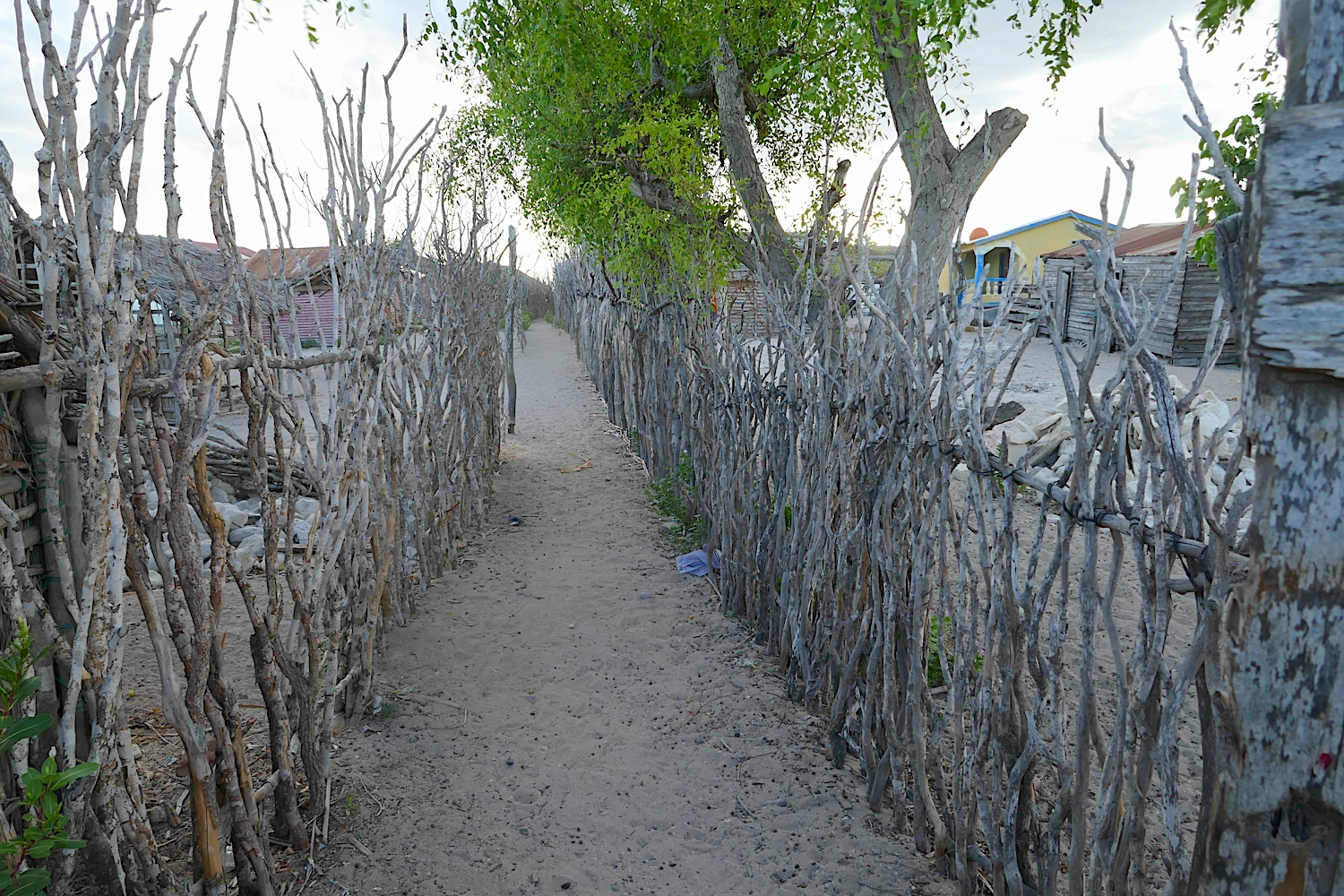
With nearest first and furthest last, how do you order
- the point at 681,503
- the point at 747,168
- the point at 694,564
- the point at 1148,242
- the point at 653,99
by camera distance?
the point at 694,564 < the point at 747,168 < the point at 681,503 < the point at 653,99 < the point at 1148,242

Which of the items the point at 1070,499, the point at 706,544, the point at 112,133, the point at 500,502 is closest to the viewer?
the point at 112,133

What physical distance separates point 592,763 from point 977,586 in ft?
4.76

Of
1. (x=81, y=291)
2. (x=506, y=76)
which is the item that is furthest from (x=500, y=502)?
(x=81, y=291)

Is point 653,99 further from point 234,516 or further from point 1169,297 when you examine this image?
point 1169,297

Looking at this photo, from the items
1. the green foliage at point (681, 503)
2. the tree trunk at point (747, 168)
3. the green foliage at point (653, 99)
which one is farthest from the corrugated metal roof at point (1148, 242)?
the green foliage at point (681, 503)

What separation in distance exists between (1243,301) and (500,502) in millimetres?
5655

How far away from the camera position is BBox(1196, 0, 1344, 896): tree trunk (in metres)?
0.95

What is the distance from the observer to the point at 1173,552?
1339 mm

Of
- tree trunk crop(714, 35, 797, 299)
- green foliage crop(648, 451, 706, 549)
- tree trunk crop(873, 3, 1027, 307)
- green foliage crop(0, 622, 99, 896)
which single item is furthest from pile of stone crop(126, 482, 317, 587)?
tree trunk crop(873, 3, 1027, 307)

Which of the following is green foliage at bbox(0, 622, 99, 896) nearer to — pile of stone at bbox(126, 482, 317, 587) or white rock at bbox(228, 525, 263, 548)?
pile of stone at bbox(126, 482, 317, 587)

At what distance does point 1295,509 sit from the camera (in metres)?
1.01

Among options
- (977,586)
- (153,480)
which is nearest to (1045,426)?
(977,586)

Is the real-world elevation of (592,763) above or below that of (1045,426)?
below

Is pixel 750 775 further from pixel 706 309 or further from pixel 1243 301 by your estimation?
pixel 706 309
